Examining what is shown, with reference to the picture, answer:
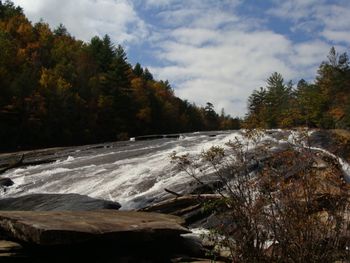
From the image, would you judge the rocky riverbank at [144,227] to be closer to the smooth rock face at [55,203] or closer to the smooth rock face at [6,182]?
the smooth rock face at [55,203]

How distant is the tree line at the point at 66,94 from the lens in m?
46.8

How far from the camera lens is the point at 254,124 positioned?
24.1ft

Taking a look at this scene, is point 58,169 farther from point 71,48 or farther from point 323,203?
point 71,48

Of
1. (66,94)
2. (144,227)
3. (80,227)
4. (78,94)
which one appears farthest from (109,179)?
(78,94)

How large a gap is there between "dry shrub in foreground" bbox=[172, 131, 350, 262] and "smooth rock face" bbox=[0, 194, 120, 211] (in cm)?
658

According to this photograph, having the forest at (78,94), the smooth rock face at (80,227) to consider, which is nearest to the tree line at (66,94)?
the forest at (78,94)

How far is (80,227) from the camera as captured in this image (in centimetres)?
731

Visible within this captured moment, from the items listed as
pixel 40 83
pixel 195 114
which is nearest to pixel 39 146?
pixel 40 83

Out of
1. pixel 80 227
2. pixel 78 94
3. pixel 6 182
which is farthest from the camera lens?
pixel 78 94

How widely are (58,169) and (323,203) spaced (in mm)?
17577

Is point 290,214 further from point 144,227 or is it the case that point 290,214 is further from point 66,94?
point 66,94

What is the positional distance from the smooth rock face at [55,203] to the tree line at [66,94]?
3106cm

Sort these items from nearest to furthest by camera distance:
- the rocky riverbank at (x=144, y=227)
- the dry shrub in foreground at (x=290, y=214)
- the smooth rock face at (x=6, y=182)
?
the dry shrub in foreground at (x=290, y=214), the rocky riverbank at (x=144, y=227), the smooth rock face at (x=6, y=182)

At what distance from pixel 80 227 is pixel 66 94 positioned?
45662 mm
